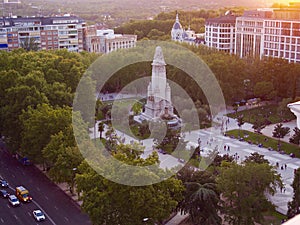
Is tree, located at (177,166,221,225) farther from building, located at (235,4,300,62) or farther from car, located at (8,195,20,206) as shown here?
building, located at (235,4,300,62)

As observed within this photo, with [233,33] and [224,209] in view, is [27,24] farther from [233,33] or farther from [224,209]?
[224,209]

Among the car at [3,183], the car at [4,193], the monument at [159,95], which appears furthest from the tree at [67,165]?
the monument at [159,95]

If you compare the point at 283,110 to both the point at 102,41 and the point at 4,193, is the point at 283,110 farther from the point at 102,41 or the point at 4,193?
the point at 102,41

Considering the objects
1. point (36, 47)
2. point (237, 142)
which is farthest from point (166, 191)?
point (36, 47)

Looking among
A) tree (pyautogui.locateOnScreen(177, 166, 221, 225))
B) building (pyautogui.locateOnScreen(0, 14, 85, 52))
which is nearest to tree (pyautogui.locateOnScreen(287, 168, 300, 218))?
tree (pyautogui.locateOnScreen(177, 166, 221, 225))

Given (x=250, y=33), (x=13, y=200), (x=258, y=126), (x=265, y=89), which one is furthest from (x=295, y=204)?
(x=250, y=33)
